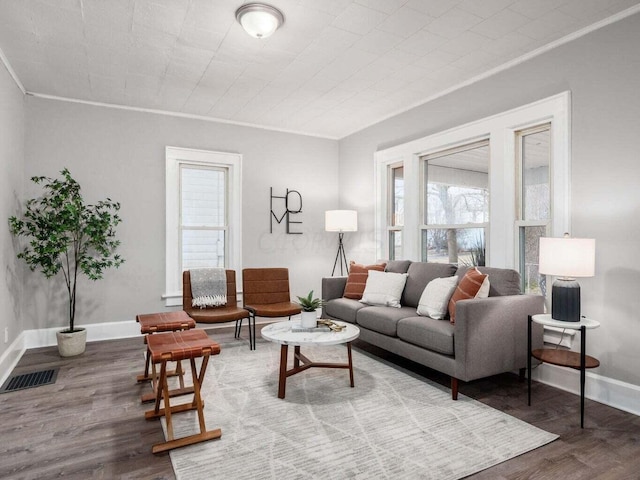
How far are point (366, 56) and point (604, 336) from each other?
2.87 meters

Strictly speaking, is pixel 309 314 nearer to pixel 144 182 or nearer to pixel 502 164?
pixel 502 164

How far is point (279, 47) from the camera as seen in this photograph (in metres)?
3.18

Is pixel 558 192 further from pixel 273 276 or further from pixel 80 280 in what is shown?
pixel 80 280

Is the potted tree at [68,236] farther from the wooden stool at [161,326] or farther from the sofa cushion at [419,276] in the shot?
the sofa cushion at [419,276]

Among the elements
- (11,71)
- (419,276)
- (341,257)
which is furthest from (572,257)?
(11,71)

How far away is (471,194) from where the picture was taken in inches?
161

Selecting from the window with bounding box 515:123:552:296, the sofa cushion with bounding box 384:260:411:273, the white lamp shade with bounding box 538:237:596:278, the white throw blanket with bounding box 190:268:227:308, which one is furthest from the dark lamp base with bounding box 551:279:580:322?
the white throw blanket with bounding box 190:268:227:308

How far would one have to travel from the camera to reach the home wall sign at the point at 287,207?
219 inches

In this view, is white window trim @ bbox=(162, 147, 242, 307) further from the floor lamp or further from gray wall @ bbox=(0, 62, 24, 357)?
gray wall @ bbox=(0, 62, 24, 357)

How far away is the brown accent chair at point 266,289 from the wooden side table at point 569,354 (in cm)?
242

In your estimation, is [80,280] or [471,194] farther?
[80,280]

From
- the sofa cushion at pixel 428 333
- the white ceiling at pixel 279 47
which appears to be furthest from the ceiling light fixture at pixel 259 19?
the sofa cushion at pixel 428 333

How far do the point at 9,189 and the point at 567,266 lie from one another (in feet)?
15.4

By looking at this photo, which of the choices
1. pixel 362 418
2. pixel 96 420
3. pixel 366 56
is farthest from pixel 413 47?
pixel 96 420
